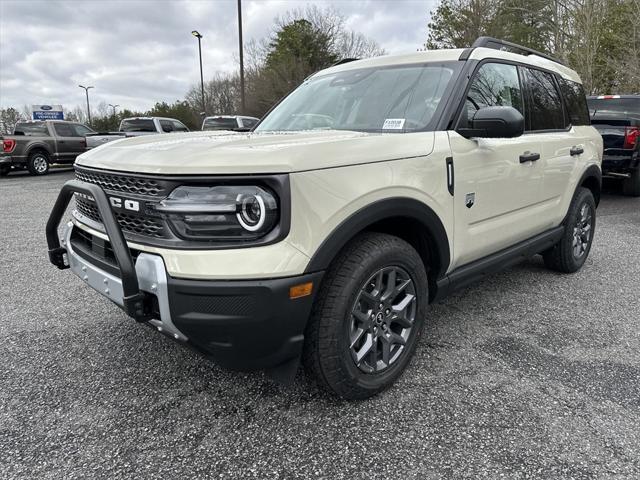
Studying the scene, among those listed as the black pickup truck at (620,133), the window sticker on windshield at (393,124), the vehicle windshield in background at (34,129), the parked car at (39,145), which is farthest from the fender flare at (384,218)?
the vehicle windshield in background at (34,129)

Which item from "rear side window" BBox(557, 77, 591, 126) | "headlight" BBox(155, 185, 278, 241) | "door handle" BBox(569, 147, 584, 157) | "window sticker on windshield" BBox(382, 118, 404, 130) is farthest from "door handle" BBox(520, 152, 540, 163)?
"headlight" BBox(155, 185, 278, 241)

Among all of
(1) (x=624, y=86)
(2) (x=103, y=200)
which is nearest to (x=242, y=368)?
(2) (x=103, y=200)

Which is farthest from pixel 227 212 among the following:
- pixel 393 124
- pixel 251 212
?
pixel 393 124

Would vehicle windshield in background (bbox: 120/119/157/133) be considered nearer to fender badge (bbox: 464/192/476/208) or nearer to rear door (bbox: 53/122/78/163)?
rear door (bbox: 53/122/78/163)

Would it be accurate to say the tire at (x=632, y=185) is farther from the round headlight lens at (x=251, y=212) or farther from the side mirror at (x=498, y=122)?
the round headlight lens at (x=251, y=212)

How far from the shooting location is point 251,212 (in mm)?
1763

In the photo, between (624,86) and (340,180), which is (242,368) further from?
(624,86)

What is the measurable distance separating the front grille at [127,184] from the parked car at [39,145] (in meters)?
14.3

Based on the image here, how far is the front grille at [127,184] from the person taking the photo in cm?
184

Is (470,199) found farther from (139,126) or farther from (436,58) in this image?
(139,126)

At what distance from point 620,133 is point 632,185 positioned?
129 centimetres

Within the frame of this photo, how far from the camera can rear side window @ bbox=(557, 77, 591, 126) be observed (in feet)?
13.0

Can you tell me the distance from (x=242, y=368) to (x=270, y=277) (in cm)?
46

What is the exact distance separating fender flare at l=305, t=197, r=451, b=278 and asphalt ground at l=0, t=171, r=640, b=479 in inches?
27.2
